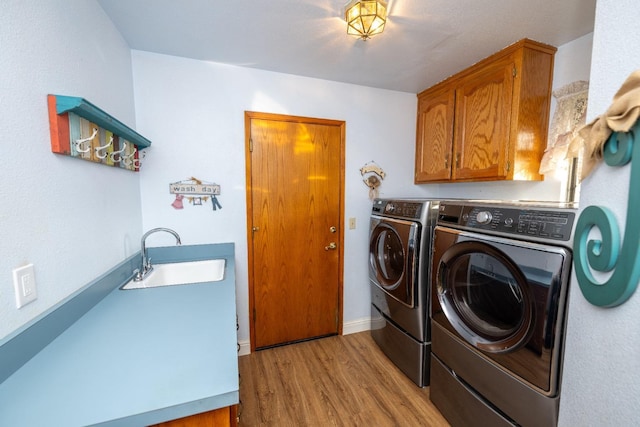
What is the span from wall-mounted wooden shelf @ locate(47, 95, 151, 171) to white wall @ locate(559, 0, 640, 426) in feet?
5.56

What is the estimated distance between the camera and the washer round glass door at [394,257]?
172 cm

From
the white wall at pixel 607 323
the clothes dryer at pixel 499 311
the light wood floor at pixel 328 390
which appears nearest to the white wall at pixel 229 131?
the light wood floor at pixel 328 390

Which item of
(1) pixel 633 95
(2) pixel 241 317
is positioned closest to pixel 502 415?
(1) pixel 633 95

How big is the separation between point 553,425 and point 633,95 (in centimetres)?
116

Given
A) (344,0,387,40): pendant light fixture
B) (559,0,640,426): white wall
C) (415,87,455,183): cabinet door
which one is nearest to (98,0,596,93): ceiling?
(344,0,387,40): pendant light fixture

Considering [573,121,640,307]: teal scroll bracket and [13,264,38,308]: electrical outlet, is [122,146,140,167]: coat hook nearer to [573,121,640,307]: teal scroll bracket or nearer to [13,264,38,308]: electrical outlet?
[13,264,38,308]: electrical outlet

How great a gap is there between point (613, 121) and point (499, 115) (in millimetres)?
1232

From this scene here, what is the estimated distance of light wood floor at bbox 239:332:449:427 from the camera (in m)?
1.54

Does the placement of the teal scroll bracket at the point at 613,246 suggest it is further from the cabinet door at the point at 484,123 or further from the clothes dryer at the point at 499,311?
the cabinet door at the point at 484,123

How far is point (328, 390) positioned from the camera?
1.76m

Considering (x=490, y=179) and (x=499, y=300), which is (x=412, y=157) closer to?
(x=490, y=179)

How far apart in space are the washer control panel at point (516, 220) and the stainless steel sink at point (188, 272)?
1.49 metres

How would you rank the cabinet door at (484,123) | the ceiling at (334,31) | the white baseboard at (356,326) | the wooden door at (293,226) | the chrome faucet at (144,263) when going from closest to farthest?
the ceiling at (334,31), the chrome faucet at (144,263), the cabinet door at (484,123), the wooden door at (293,226), the white baseboard at (356,326)

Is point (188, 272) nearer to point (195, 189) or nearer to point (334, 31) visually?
point (195, 189)
